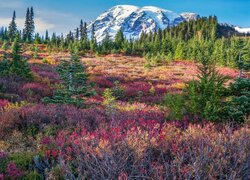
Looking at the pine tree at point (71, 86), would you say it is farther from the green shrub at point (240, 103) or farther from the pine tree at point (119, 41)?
the pine tree at point (119, 41)

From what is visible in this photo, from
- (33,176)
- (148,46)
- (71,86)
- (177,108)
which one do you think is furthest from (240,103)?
(148,46)

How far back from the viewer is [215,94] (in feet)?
28.9

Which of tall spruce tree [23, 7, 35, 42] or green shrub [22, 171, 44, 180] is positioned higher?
tall spruce tree [23, 7, 35, 42]

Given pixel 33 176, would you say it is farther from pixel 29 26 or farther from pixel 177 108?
pixel 29 26

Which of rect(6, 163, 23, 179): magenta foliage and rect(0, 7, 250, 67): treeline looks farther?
rect(0, 7, 250, 67): treeline

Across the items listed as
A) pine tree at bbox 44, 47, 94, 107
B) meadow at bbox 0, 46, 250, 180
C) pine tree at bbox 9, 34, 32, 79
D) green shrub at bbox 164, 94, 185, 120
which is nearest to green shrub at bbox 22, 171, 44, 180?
meadow at bbox 0, 46, 250, 180

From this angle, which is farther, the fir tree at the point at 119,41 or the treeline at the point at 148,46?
the fir tree at the point at 119,41

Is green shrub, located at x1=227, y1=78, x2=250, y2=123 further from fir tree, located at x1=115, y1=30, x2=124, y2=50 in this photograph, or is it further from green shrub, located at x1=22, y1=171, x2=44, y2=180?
fir tree, located at x1=115, y1=30, x2=124, y2=50

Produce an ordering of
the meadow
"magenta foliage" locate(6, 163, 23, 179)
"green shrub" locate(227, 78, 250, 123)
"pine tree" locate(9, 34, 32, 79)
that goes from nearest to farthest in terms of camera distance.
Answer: the meadow
"magenta foliage" locate(6, 163, 23, 179)
"green shrub" locate(227, 78, 250, 123)
"pine tree" locate(9, 34, 32, 79)

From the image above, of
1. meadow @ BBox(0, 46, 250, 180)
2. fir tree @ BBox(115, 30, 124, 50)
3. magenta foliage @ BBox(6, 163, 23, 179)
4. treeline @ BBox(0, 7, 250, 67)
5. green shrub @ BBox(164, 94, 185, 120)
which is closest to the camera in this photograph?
meadow @ BBox(0, 46, 250, 180)

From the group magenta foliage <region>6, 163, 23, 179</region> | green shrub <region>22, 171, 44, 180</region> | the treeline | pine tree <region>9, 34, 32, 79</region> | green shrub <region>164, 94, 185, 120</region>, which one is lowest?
green shrub <region>22, 171, 44, 180</region>

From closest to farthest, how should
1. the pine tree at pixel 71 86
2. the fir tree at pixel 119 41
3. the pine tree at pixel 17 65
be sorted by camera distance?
1. the pine tree at pixel 71 86
2. the pine tree at pixel 17 65
3. the fir tree at pixel 119 41

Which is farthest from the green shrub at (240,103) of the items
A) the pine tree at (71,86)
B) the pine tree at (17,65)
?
the pine tree at (17,65)

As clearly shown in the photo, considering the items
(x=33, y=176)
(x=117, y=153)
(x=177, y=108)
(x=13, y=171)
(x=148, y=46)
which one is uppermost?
(x=148, y=46)
